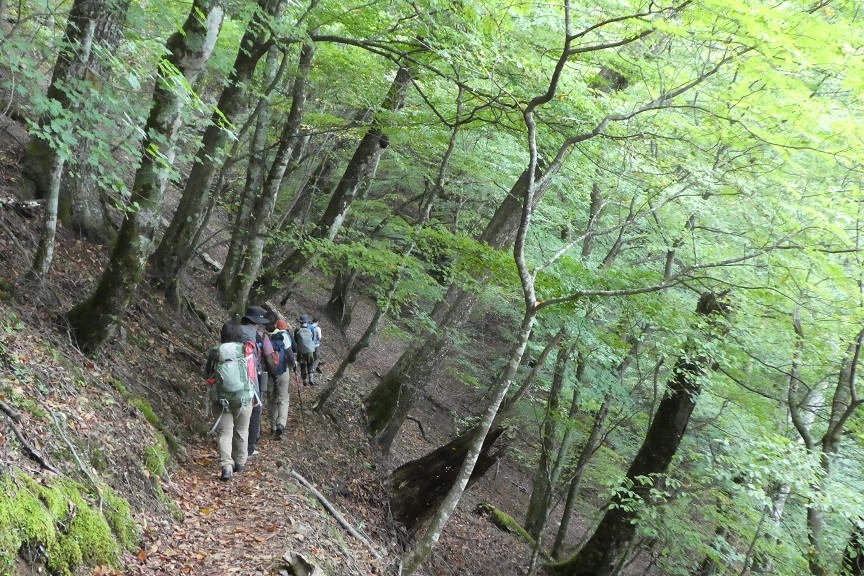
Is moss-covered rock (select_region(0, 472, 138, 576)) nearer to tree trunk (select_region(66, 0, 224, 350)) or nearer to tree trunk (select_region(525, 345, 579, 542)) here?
tree trunk (select_region(66, 0, 224, 350))

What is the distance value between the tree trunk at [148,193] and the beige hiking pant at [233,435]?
1.69 meters

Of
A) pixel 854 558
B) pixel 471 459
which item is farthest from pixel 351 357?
pixel 854 558

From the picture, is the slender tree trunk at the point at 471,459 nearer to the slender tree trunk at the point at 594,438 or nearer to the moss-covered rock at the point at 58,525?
the moss-covered rock at the point at 58,525

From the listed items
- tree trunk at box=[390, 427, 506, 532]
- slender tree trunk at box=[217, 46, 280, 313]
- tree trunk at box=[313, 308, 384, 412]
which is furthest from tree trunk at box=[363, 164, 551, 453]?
slender tree trunk at box=[217, 46, 280, 313]

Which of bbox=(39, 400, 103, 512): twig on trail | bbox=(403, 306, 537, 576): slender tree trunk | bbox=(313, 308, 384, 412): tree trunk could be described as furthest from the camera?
bbox=(313, 308, 384, 412): tree trunk

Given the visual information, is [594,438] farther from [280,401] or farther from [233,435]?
[233,435]

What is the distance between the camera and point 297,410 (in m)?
11.1

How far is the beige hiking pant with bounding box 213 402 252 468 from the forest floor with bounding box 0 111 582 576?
236 millimetres

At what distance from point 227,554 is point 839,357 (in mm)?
9493

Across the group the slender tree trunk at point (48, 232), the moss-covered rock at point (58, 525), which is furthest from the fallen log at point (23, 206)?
the moss-covered rock at point (58, 525)

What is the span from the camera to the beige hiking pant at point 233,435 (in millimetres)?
7551

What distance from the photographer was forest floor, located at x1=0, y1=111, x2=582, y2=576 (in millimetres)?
5625

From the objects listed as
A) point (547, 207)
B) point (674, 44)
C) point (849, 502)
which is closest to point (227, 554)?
point (849, 502)

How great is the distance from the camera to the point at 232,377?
7496mm
